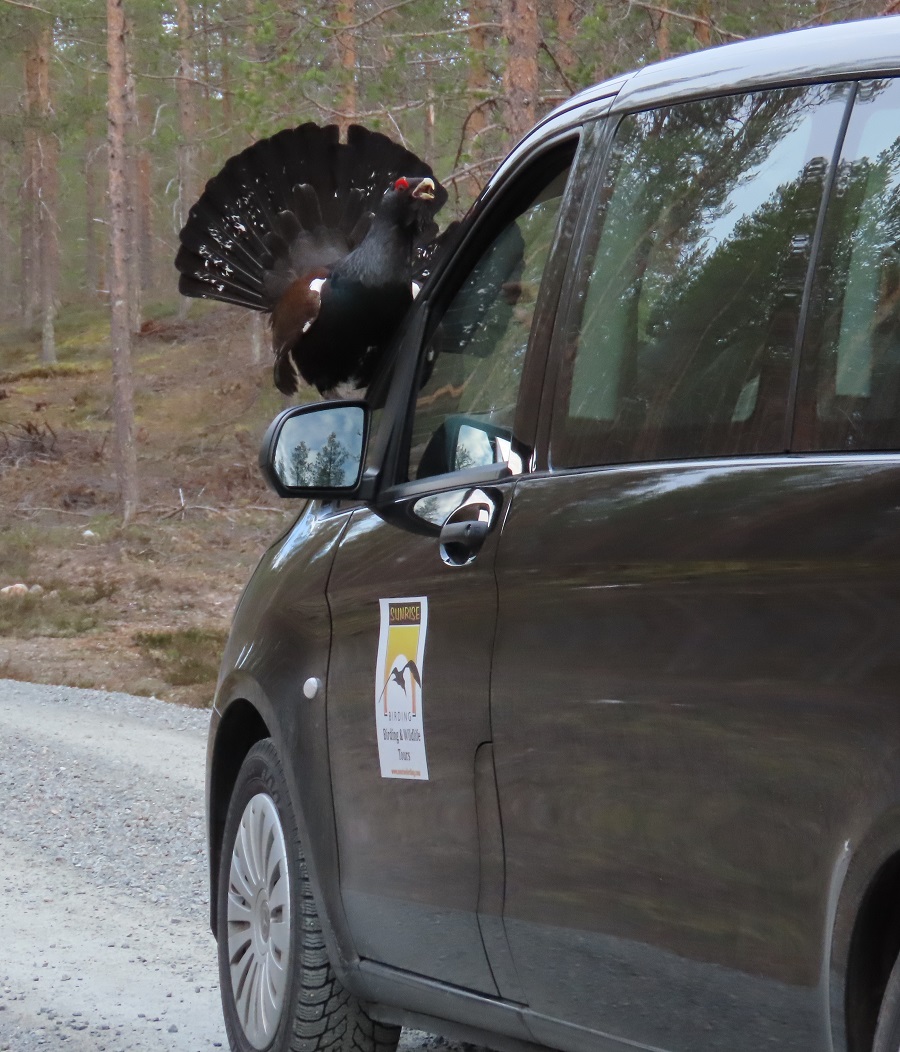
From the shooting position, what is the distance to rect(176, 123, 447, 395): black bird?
5.71 meters

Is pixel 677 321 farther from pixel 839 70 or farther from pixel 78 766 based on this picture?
pixel 78 766

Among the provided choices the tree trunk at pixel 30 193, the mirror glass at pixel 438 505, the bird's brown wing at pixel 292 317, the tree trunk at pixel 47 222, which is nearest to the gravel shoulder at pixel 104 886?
the mirror glass at pixel 438 505

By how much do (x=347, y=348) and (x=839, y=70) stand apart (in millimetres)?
3158

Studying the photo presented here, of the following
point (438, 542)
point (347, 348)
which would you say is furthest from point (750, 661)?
point (347, 348)

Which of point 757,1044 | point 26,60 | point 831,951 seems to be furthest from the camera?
point 26,60

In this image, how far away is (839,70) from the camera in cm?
230

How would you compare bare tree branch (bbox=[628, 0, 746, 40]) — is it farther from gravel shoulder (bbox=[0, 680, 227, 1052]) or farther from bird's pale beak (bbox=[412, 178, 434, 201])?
bird's pale beak (bbox=[412, 178, 434, 201])

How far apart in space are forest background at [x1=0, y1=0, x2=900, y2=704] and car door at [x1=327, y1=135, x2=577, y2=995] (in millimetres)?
8593

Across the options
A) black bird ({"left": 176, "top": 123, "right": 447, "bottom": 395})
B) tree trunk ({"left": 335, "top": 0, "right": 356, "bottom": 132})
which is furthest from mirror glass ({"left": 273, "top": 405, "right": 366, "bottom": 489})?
tree trunk ({"left": 335, "top": 0, "right": 356, "bottom": 132})

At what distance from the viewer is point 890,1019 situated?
72.6 inches

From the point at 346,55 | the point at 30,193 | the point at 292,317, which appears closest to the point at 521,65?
the point at 346,55

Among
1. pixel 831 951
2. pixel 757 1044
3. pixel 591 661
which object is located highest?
pixel 591 661

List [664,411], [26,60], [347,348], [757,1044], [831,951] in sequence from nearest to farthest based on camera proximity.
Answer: [831,951] → [757,1044] → [664,411] → [347,348] → [26,60]

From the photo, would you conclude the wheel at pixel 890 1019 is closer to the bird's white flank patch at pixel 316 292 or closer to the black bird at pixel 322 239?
the black bird at pixel 322 239
